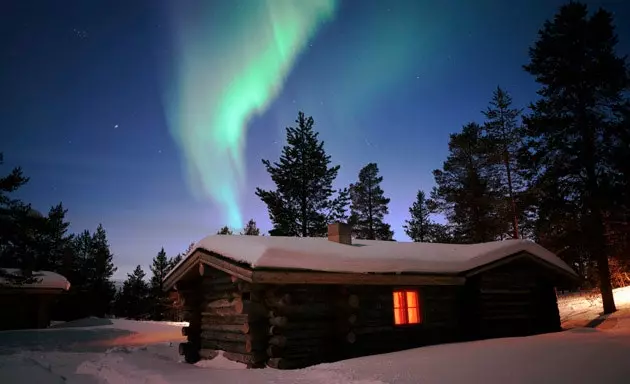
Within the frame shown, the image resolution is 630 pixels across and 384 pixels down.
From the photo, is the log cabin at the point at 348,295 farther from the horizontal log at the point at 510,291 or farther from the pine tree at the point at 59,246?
the pine tree at the point at 59,246

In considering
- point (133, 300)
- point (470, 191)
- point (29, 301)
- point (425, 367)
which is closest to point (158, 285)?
point (133, 300)

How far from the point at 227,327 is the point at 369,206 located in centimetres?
3010

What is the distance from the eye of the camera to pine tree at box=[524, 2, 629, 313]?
18.8m

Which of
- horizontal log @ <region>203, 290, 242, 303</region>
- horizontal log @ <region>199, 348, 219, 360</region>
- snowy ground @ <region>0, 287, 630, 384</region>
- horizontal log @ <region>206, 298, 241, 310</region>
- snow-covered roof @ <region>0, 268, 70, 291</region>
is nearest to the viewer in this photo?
snowy ground @ <region>0, 287, 630, 384</region>

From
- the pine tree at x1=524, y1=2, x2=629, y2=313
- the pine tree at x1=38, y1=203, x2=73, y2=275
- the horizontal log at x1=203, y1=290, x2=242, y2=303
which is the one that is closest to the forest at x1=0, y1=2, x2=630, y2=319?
the pine tree at x1=524, y1=2, x2=629, y2=313

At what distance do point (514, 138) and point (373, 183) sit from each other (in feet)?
46.5

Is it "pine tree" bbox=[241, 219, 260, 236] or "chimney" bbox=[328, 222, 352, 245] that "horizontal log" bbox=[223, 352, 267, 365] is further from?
"pine tree" bbox=[241, 219, 260, 236]

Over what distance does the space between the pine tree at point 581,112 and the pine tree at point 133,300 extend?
154ft

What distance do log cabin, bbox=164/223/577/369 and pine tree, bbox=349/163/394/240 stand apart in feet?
81.7

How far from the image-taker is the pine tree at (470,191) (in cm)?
3130

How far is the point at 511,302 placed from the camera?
14.4 m

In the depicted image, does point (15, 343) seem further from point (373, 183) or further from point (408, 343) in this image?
point (373, 183)

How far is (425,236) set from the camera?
44594mm

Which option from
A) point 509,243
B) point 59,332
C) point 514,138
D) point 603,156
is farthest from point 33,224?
point 514,138
